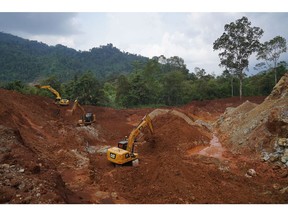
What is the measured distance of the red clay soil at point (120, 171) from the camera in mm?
8062

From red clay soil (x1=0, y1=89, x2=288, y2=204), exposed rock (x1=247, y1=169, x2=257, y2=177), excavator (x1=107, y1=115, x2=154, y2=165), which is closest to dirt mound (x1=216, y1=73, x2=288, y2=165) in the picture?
red clay soil (x1=0, y1=89, x2=288, y2=204)

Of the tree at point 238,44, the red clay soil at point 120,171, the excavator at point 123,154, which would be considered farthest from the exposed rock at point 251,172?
the tree at point 238,44

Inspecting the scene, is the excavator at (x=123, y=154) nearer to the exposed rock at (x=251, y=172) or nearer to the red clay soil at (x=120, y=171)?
the red clay soil at (x=120, y=171)

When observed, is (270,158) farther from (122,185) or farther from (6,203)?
(6,203)

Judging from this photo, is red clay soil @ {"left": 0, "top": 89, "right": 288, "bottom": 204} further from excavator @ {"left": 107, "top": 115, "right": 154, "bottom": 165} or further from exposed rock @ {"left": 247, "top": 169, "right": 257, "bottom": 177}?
excavator @ {"left": 107, "top": 115, "right": 154, "bottom": 165}

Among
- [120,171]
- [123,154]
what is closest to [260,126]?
[123,154]

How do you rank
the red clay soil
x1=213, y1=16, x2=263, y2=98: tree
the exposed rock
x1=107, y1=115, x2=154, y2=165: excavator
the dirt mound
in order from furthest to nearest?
x1=213, y1=16, x2=263, y2=98: tree < the dirt mound < x1=107, y1=115, x2=154, y2=165: excavator < the exposed rock < the red clay soil

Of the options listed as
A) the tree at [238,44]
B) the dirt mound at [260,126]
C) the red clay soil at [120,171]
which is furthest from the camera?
the tree at [238,44]

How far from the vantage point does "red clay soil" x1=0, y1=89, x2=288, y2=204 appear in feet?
26.5

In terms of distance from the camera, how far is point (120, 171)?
10.9m

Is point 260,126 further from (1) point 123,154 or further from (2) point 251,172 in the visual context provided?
(1) point 123,154

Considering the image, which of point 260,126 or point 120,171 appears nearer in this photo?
point 120,171

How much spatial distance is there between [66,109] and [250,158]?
1592cm

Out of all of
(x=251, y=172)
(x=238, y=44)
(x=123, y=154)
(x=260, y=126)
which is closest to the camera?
(x=251, y=172)
